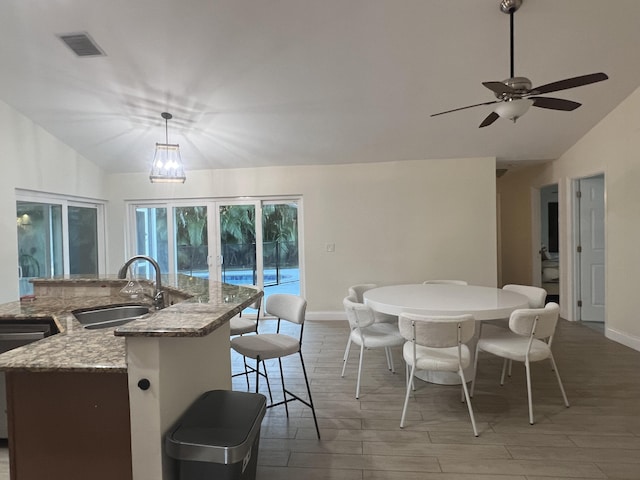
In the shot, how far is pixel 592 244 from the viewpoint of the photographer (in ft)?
Answer: 15.9

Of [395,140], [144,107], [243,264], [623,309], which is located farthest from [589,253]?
[144,107]

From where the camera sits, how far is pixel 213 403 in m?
1.49

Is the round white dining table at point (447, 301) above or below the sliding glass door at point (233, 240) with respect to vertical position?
below

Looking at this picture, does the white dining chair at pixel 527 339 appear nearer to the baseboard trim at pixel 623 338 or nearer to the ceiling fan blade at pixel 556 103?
the ceiling fan blade at pixel 556 103

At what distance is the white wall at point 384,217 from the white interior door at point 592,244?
112 centimetres

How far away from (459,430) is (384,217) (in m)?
3.20

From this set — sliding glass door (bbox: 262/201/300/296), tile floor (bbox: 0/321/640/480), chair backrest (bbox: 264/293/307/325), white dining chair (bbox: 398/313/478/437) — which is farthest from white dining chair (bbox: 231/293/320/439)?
sliding glass door (bbox: 262/201/300/296)

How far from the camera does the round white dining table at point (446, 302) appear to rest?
253 centimetres

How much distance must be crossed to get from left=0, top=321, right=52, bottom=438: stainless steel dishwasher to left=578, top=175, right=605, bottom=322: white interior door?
575 centimetres

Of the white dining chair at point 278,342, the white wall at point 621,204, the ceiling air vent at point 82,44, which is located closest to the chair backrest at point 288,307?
the white dining chair at point 278,342

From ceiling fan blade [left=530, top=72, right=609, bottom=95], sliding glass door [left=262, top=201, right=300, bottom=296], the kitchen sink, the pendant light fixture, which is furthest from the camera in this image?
sliding glass door [left=262, top=201, right=300, bottom=296]

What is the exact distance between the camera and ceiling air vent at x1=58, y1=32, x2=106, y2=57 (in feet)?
9.14

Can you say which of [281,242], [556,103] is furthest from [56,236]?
[556,103]

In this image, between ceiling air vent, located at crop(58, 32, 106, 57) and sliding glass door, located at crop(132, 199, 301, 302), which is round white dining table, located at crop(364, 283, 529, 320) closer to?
sliding glass door, located at crop(132, 199, 301, 302)
